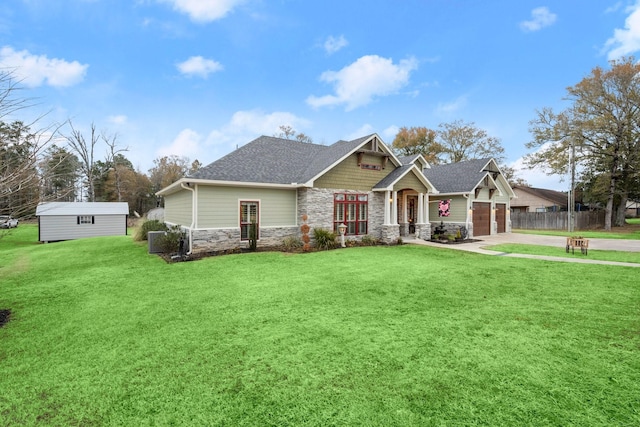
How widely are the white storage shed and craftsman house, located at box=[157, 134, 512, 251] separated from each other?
9285 mm

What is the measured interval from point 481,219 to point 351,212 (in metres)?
10.8

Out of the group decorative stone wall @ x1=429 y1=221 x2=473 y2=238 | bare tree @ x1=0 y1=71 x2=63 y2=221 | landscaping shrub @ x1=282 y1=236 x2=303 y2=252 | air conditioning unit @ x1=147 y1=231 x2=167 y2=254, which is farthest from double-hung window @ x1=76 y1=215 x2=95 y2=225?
decorative stone wall @ x1=429 y1=221 x2=473 y2=238

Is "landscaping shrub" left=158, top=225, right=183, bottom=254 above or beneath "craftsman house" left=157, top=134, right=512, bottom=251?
beneath

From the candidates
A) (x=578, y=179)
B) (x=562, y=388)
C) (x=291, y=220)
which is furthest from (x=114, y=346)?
(x=578, y=179)

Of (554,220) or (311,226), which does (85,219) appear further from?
(554,220)

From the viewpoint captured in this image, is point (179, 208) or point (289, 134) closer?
point (179, 208)

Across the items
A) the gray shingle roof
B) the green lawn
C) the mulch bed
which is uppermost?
the gray shingle roof

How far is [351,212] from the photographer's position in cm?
1501

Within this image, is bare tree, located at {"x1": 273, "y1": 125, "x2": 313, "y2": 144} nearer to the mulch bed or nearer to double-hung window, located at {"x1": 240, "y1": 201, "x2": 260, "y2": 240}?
double-hung window, located at {"x1": 240, "y1": 201, "x2": 260, "y2": 240}

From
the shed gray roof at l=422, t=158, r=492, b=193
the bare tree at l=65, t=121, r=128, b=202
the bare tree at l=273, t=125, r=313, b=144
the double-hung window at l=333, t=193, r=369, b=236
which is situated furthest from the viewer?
the bare tree at l=273, t=125, r=313, b=144

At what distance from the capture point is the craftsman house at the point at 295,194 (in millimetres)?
11891

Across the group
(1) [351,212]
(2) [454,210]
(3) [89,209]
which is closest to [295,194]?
(1) [351,212]

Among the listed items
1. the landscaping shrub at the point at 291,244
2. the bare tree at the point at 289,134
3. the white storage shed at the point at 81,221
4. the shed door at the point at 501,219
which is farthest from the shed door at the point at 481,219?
the white storage shed at the point at 81,221

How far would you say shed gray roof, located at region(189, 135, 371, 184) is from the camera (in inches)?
489
